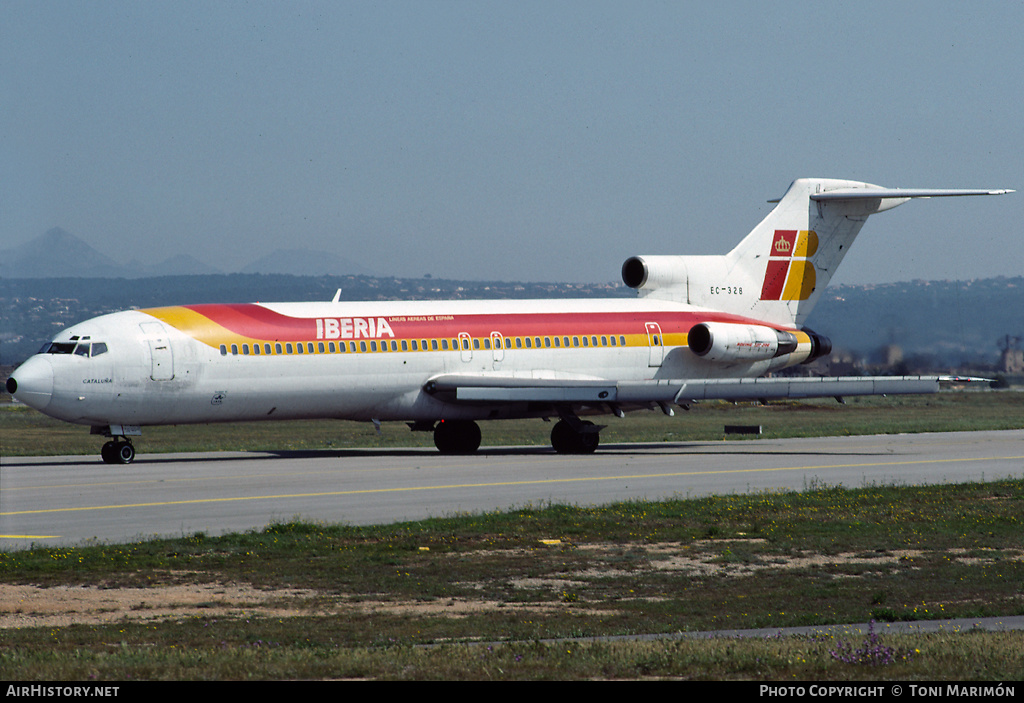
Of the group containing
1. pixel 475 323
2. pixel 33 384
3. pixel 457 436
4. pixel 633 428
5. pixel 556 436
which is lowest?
pixel 633 428

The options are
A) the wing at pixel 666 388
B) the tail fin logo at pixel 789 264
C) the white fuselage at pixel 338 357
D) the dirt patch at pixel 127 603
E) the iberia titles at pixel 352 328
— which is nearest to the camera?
the dirt patch at pixel 127 603

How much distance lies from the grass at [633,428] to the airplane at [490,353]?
7.83 m

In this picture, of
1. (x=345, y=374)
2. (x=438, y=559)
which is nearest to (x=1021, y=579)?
(x=438, y=559)

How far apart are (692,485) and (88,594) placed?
16.0 meters

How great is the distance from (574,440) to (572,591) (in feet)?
81.4

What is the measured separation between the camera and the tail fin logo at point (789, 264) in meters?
45.8

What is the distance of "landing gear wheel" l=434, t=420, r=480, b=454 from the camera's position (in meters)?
40.7

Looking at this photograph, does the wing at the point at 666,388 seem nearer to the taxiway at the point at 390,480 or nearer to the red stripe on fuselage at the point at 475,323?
the red stripe on fuselage at the point at 475,323

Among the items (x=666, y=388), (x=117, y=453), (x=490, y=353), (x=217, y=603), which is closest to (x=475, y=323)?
(x=490, y=353)

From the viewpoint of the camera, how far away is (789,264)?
1811 inches

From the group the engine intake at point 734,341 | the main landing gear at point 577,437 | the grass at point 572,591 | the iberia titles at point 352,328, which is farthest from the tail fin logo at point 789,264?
the grass at point 572,591

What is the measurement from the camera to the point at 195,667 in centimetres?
1037

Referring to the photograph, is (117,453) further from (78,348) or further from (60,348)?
(60,348)
